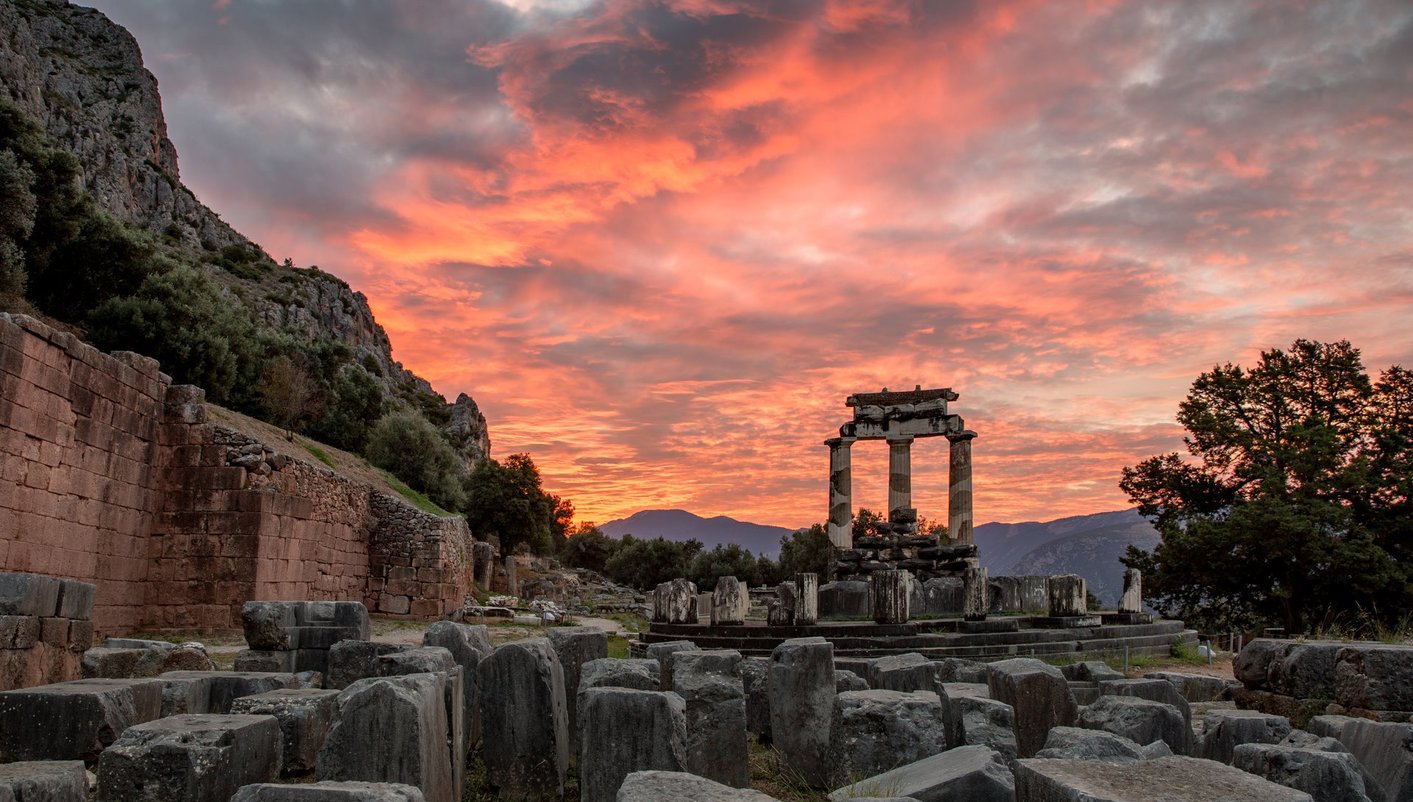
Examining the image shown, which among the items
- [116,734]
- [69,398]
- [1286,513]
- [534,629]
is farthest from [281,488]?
[1286,513]

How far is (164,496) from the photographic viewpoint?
18.5 metres

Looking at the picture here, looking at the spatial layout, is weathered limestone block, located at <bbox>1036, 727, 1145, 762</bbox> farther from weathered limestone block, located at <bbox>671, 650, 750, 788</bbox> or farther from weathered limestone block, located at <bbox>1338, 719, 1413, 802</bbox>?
weathered limestone block, located at <bbox>671, 650, 750, 788</bbox>

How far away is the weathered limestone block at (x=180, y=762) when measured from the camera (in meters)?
4.90

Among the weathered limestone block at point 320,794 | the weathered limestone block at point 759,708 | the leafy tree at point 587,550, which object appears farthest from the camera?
the leafy tree at point 587,550

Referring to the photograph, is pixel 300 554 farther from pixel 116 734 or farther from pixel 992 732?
pixel 992 732

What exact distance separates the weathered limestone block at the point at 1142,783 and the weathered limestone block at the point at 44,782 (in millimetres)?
4465

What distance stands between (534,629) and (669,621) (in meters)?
6.14

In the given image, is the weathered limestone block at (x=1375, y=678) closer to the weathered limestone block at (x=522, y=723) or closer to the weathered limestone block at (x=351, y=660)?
the weathered limestone block at (x=522, y=723)

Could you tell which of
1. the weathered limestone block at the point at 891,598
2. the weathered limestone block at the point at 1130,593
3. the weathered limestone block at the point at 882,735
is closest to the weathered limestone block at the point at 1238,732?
the weathered limestone block at the point at 882,735

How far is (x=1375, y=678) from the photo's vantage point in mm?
7770

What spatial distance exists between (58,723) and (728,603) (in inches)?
490

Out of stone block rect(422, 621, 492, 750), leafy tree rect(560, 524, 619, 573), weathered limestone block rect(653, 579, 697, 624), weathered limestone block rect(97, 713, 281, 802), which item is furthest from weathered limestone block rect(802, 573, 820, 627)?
leafy tree rect(560, 524, 619, 573)

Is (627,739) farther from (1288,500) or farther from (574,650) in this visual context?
(1288,500)

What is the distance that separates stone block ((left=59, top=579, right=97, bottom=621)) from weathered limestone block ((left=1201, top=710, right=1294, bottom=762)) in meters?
9.18
